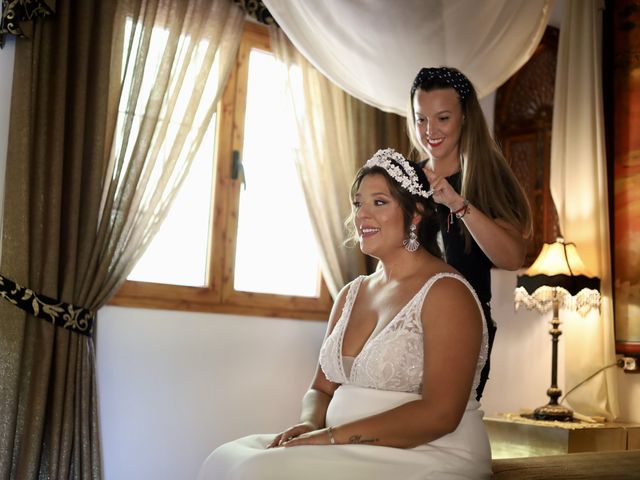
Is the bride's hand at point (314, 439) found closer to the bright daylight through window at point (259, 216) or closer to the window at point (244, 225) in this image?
the window at point (244, 225)

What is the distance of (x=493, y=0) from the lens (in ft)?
9.41

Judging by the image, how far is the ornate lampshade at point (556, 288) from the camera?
3811 millimetres

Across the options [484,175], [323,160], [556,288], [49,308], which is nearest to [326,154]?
[323,160]

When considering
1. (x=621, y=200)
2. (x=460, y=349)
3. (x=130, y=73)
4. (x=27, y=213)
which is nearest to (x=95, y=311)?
(x=27, y=213)

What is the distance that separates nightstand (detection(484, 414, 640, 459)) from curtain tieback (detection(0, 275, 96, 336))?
1803 millimetres

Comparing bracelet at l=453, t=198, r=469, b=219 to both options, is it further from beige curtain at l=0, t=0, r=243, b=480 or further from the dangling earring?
beige curtain at l=0, t=0, r=243, b=480

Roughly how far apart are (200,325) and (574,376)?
1.75 meters

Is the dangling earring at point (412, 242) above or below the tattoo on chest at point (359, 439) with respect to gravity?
above

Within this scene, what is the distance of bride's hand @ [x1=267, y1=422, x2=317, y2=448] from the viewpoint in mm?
1806

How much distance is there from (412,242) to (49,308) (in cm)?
187

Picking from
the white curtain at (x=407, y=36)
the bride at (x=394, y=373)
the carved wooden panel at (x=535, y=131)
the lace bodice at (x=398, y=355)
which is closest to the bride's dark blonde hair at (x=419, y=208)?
the bride at (x=394, y=373)

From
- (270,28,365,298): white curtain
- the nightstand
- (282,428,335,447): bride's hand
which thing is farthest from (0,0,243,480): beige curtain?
(282,428,335,447): bride's hand

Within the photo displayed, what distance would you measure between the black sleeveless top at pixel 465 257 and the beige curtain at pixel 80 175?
5.61 feet

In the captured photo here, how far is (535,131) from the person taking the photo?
4.59 metres
